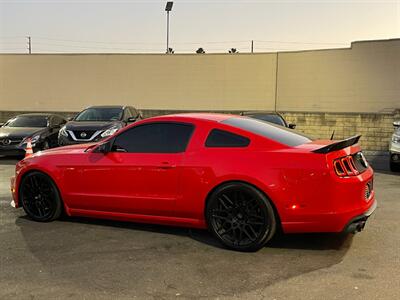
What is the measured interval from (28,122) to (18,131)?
1.19 m

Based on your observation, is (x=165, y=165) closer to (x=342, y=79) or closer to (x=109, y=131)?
(x=109, y=131)

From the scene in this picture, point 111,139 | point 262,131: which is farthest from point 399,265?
point 111,139

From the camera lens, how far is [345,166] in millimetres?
4828

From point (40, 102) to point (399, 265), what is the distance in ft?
67.3

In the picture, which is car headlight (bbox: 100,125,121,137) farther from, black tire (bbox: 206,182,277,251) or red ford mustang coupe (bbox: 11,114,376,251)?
black tire (bbox: 206,182,277,251)

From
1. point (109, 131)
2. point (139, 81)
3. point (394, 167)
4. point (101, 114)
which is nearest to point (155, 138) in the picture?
point (109, 131)

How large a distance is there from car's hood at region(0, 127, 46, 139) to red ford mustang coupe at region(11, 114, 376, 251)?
7608 millimetres

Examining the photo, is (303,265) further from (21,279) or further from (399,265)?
(21,279)

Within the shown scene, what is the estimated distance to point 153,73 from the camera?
21.5 metres

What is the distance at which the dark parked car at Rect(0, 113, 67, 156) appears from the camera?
13.1 meters

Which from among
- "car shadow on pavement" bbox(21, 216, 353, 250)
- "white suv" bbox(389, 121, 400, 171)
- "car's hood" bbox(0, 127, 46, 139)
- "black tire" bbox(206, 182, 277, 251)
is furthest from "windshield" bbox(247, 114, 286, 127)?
"black tire" bbox(206, 182, 277, 251)

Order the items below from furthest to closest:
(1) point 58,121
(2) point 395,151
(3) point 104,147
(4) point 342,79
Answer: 1. (4) point 342,79
2. (1) point 58,121
3. (2) point 395,151
4. (3) point 104,147

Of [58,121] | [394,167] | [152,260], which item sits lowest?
[394,167]

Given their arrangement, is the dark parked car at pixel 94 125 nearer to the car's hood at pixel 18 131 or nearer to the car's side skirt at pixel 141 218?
the car's hood at pixel 18 131
